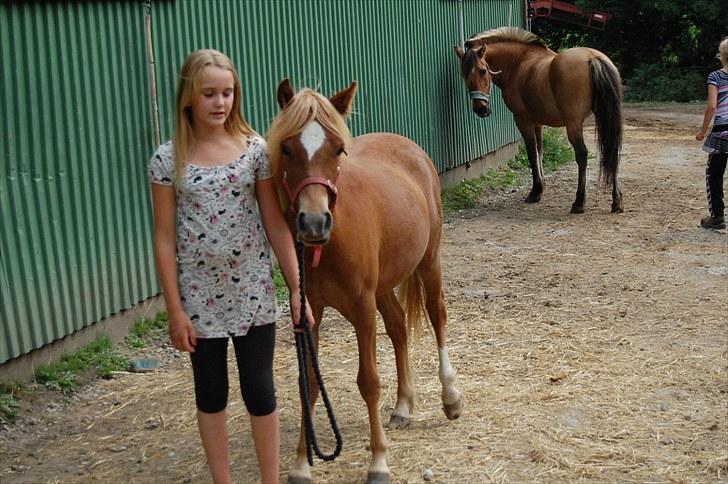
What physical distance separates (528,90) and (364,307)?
25.4ft

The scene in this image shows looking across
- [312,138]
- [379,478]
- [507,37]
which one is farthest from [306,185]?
[507,37]

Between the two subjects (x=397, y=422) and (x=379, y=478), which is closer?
(x=379, y=478)

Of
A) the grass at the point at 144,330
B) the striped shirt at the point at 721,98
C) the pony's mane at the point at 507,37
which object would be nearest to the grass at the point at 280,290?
the grass at the point at 144,330

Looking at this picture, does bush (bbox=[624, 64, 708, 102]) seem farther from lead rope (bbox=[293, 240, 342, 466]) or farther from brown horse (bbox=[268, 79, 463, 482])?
lead rope (bbox=[293, 240, 342, 466])

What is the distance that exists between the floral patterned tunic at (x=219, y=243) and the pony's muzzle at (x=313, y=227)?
18cm

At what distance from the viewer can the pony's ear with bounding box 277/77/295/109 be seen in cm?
346

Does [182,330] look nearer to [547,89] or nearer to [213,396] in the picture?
[213,396]

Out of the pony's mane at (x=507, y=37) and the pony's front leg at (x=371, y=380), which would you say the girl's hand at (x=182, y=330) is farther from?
the pony's mane at (x=507, y=37)

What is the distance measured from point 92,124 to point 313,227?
9.48ft

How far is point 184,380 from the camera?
17.5 feet

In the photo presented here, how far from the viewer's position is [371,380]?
12.9 ft

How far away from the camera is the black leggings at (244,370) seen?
325cm

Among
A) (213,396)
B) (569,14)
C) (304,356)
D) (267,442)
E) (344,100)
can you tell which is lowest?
(267,442)

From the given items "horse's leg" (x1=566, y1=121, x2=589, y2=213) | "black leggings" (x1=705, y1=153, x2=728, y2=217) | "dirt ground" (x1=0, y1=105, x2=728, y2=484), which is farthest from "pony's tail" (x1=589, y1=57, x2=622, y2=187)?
"dirt ground" (x1=0, y1=105, x2=728, y2=484)
